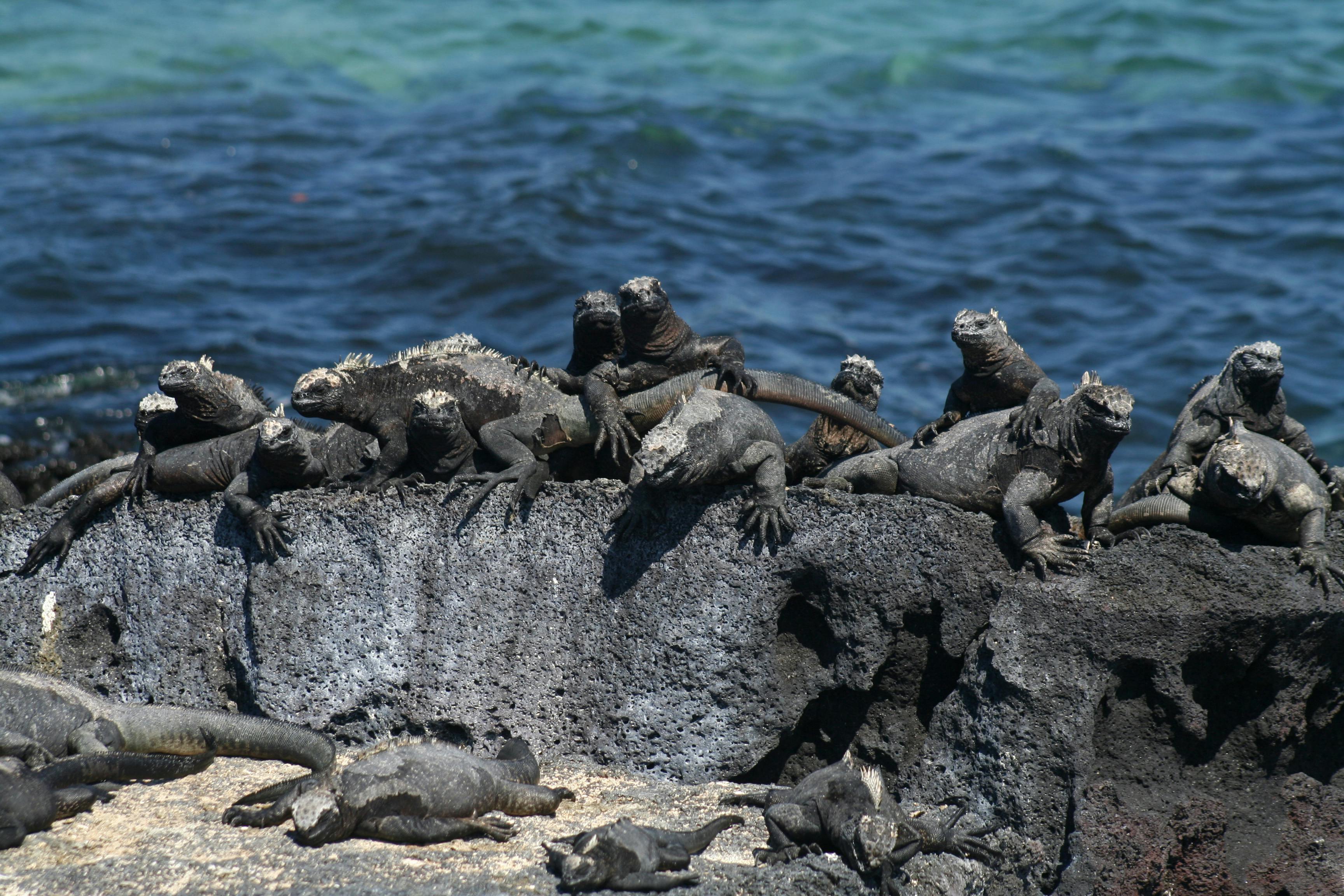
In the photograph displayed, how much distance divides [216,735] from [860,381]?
10.9 feet

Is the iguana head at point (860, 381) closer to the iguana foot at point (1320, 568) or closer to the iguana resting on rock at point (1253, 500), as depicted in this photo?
the iguana resting on rock at point (1253, 500)

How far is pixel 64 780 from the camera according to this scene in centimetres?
552

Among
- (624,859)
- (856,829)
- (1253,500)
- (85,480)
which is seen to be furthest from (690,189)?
(624,859)

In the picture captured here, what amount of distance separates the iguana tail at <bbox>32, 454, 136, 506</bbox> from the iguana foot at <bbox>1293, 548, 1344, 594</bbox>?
5.33 metres

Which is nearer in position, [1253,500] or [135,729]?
[1253,500]

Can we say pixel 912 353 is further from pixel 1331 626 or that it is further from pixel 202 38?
pixel 202 38

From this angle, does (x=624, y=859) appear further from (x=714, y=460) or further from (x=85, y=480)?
(x=85, y=480)

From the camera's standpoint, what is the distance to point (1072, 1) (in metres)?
28.0

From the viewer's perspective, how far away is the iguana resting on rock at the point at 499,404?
20.3 feet

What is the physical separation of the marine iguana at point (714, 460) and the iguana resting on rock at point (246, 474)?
59.7 inches

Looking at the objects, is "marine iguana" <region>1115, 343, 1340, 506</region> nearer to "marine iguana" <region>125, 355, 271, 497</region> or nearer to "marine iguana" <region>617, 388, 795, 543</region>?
"marine iguana" <region>617, 388, 795, 543</region>

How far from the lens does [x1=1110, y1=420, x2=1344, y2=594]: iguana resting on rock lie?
5.27 m

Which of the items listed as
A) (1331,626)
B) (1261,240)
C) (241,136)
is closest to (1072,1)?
(1261,240)

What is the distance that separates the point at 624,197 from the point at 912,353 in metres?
5.98
